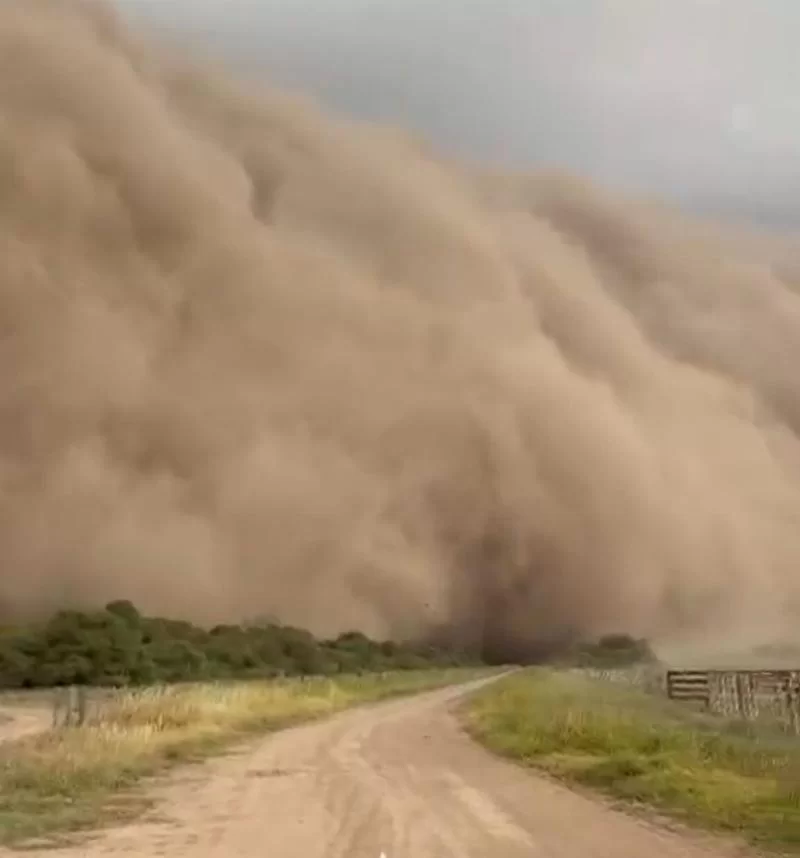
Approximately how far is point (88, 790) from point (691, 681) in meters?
13.2

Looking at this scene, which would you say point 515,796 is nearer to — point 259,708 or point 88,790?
point 88,790

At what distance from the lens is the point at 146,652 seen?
3198 cm

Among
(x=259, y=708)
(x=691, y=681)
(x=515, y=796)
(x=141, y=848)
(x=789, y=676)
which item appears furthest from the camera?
(x=259, y=708)

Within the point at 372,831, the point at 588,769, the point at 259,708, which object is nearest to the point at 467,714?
the point at 259,708

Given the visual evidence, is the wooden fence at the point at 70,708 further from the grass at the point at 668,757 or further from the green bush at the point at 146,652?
the green bush at the point at 146,652

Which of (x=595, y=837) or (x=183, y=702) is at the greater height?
(x=183, y=702)

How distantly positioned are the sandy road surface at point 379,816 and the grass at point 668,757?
430mm

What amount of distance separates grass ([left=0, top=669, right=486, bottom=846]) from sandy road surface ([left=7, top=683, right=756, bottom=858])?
0.48 metres

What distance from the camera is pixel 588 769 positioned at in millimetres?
11305

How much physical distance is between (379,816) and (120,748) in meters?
5.50

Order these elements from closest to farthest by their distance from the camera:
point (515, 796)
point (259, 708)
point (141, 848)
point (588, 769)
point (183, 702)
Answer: point (141, 848) → point (515, 796) → point (588, 769) → point (183, 702) → point (259, 708)

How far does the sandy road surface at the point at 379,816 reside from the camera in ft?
24.7

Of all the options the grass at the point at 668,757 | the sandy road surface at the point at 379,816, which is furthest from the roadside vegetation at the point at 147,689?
the grass at the point at 668,757

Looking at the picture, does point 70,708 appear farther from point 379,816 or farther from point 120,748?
point 379,816
